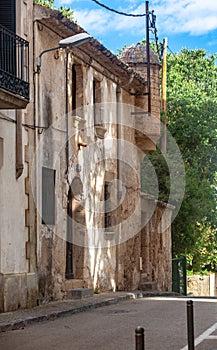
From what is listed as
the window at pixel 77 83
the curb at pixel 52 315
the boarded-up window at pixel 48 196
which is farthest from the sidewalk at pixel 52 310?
the window at pixel 77 83

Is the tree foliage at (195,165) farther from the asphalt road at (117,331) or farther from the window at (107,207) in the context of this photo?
the asphalt road at (117,331)

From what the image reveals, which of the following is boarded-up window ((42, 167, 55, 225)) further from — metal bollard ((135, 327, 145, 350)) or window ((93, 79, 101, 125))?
metal bollard ((135, 327, 145, 350))

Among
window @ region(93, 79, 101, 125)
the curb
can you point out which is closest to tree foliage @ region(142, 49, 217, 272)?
window @ region(93, 79, 101, 125)

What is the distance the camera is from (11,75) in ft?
46.3

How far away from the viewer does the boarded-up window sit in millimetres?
18656

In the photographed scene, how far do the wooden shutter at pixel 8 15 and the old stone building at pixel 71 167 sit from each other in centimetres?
5

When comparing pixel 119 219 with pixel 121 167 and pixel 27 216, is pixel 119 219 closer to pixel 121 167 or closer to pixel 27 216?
pixel 121 167

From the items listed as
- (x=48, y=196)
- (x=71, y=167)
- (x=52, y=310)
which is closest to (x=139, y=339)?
(x=52, y=310)

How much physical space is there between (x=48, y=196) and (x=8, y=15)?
16.1 ft

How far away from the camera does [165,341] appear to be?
457 inches

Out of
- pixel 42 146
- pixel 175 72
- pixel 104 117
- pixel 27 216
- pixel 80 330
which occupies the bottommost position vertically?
pixel 80 330

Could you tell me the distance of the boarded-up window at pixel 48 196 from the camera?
18656 millimetres

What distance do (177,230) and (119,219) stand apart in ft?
43.0

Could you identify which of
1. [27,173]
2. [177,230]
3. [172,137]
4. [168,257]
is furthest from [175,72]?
[27,173]
